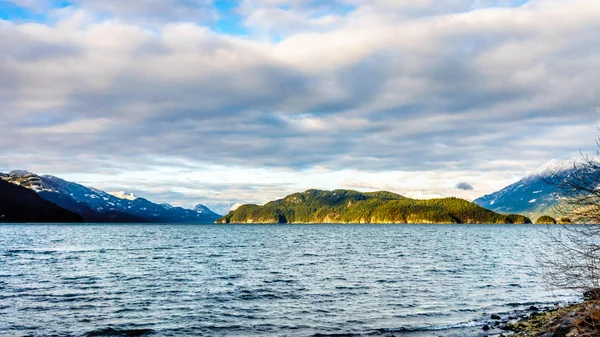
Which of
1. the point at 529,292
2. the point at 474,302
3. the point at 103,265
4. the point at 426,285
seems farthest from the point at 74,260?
the point at 529,292

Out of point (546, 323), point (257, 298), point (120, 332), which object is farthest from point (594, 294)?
point (120, 332)

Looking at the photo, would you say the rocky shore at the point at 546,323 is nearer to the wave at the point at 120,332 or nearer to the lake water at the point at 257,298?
the lake water at the point at 257,298

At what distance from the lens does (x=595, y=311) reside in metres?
17.7

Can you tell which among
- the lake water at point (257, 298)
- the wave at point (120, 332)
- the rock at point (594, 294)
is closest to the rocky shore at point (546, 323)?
the rock at point (594, 294)

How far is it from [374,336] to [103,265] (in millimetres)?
48018

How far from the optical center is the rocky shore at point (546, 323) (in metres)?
19.6

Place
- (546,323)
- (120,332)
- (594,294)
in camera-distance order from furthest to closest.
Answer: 1. (120,332)
2. (546,323)
3. (594,294)

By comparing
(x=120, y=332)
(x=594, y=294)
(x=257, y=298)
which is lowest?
(x=120, y=332)

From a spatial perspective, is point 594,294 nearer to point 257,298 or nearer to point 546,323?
point 546,323

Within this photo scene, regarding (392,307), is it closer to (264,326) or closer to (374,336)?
(374,336)

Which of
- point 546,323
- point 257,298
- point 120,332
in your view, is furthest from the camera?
point 257,298

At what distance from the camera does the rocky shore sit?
19625mm

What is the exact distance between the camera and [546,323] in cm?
2833

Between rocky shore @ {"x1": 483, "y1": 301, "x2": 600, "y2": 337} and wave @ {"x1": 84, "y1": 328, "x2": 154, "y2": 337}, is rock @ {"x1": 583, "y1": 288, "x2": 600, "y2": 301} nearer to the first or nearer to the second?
rocky shore @ {"x1": 483, "y1": 301, "x2": 600, "y2": 337}
